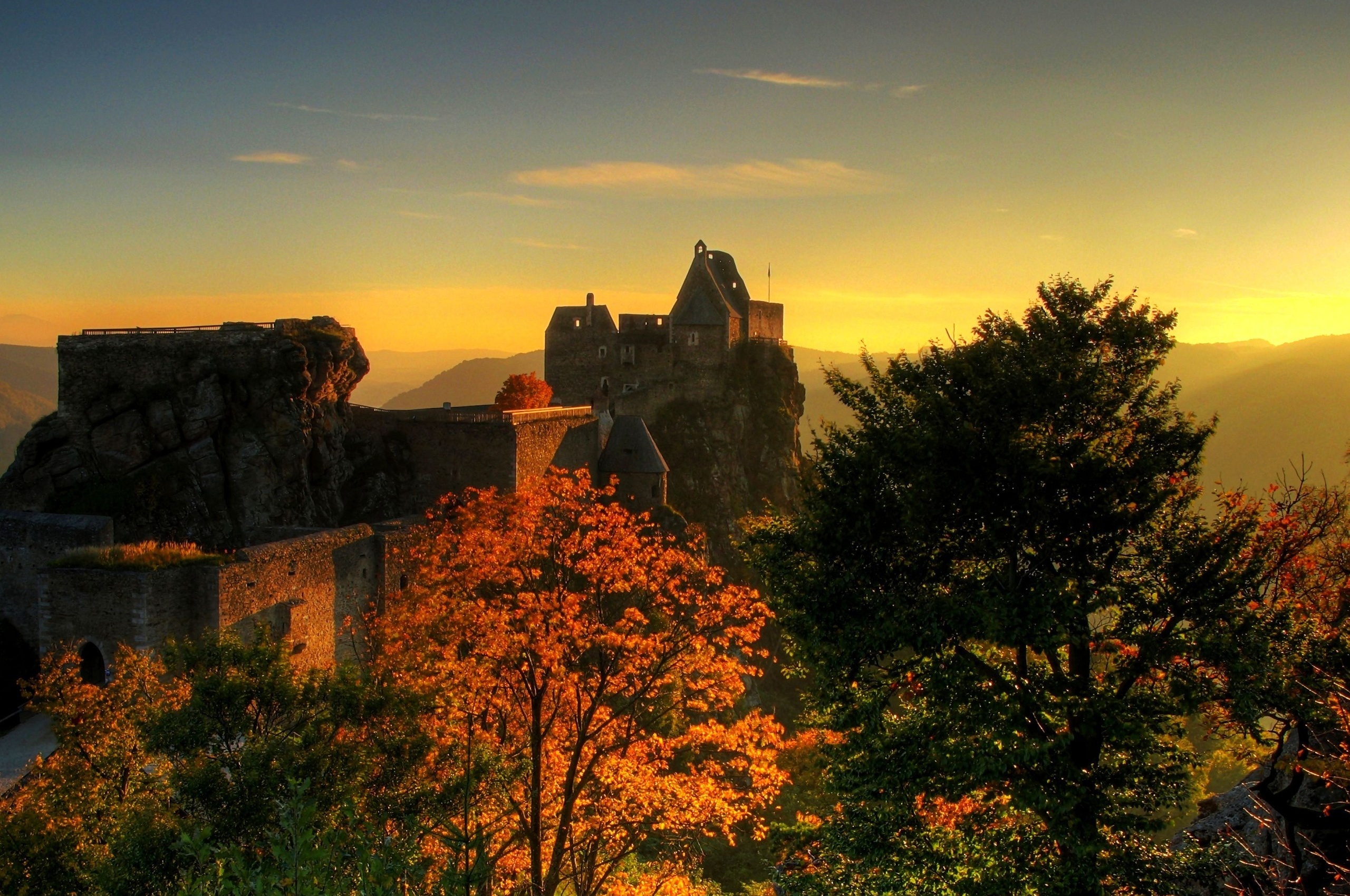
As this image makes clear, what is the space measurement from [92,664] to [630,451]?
29.1 metres

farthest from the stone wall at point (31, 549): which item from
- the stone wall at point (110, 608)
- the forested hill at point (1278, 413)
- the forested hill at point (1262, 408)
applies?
the forested hill at point (1278, 413)

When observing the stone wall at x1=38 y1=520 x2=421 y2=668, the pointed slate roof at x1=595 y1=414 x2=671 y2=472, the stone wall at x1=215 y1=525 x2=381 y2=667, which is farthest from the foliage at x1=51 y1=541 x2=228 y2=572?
the pointed slate roof at x1=595 y1=414 x2=671 y2=472

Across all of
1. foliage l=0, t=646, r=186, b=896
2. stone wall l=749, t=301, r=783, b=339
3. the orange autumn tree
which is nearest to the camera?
foliage l=0, t=646, r=186, b=896

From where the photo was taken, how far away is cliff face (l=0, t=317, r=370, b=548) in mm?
30656

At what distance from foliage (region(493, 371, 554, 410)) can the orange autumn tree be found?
35.7m

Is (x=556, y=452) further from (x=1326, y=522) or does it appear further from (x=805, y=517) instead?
(x=1326, y=522)

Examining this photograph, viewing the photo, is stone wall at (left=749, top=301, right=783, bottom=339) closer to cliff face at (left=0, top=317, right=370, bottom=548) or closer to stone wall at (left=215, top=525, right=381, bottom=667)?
cliff face at (left=0, top=317, right=370, bottom=548)

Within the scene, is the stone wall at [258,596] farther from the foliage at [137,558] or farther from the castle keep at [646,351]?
the castle keep at [646,351]

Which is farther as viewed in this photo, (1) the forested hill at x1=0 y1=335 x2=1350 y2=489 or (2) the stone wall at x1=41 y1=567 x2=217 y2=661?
(1) the forested hill at x1=0 y1=335 x2=1350 y2=489

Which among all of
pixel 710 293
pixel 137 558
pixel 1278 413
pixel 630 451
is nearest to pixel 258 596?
pixel 137 558

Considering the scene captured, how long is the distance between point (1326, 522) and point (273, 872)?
18352mm

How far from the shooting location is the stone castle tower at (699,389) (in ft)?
204

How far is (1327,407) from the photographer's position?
466ft

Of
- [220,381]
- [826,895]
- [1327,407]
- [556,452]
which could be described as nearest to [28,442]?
[220,381]
